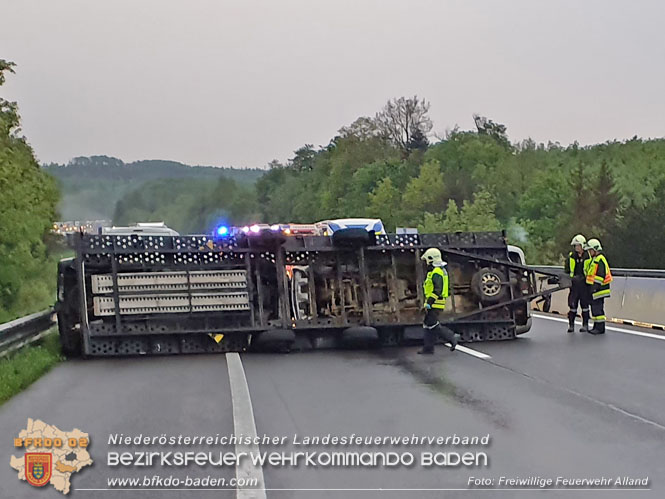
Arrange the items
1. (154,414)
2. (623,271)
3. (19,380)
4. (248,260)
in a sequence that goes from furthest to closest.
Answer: (623,271)
(248,260)
(19,380)
(154,414)

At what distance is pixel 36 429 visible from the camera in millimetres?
8086

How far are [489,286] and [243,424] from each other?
7338 mm

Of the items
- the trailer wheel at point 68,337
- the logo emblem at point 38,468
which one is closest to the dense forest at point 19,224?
the trailer wheel at point 68,337

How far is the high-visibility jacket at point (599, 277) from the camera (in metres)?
15.5

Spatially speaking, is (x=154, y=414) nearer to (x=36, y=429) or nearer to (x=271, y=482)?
(x=36, y=429)

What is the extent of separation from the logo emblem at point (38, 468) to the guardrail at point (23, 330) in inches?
211

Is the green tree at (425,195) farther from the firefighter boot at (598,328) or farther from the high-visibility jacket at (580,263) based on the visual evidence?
the firefighter boot at (598,328)

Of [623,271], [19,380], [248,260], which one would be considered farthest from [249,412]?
[623,271]

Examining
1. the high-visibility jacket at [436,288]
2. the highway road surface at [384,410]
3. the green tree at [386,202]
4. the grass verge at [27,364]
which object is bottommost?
the highway road surface at [384,410]

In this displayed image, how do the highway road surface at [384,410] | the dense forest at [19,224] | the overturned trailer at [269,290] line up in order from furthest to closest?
the dense forest at [19,224] < the overturned trailer at [269,290] < the highway road surface at [384,410]

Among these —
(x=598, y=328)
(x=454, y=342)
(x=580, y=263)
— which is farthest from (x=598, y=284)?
(x=454, y=342)

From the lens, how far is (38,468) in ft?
22.3

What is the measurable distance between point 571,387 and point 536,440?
8.98 feet

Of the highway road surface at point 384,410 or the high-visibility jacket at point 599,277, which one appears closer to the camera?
the highway road surface at point 384,410
